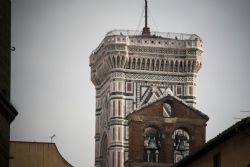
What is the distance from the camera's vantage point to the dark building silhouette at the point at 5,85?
1627cm

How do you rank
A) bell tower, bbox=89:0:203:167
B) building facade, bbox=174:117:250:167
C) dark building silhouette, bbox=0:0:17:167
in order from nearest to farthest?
dark building silhouette, bbox=0:0:17:167, building facade, bbox=174:117:250:167, bell tower, bbox=89:0:203:167

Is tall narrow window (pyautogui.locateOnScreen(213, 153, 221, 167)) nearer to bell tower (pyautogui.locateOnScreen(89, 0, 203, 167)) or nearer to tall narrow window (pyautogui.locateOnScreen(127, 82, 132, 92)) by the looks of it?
bell tower (pyautogui.locateOnScreen(89, 0, 203, 167))

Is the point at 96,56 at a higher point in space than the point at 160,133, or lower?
higher

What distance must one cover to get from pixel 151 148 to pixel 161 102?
9.25ft

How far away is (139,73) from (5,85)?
65481mm

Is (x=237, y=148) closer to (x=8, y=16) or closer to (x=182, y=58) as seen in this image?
(x=8, y=16)

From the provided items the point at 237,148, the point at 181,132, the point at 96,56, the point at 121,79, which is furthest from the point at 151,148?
the point at 96,56

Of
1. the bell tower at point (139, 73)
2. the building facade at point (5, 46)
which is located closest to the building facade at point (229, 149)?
the building facade at point (5, 46)

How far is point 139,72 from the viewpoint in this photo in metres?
82.4

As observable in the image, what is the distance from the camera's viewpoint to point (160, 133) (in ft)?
139

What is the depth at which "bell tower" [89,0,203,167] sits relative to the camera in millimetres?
81125

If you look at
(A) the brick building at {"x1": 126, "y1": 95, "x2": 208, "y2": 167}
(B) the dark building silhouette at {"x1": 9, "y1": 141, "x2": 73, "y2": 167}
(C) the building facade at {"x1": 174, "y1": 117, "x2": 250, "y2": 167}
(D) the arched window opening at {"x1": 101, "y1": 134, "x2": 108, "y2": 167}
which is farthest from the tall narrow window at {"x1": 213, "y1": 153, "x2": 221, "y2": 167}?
(D) the arched window opening at {"x1": 101, "y1": 134, "x2": 108, "y2": 167}

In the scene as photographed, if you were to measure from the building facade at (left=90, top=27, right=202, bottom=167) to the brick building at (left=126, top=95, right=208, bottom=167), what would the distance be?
37.2 metres

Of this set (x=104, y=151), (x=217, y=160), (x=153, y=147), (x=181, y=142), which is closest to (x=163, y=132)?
(x=181, y=142)
